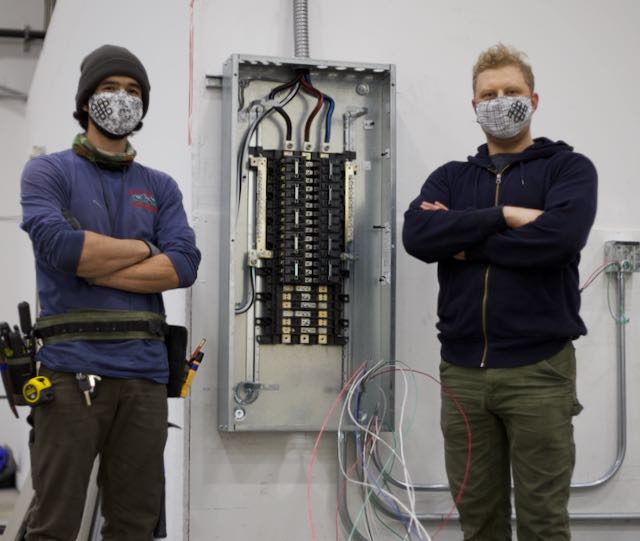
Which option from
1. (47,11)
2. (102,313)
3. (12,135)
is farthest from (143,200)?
(12,135)

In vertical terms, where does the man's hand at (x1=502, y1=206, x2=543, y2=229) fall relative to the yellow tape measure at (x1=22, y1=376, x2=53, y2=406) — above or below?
above

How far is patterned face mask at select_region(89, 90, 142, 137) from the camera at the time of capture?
7.48 feet

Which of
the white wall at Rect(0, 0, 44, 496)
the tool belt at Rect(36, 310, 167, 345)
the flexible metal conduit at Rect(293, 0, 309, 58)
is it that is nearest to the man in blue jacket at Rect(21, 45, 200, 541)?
the tool belt at Rect(36, 310, 167, 345)

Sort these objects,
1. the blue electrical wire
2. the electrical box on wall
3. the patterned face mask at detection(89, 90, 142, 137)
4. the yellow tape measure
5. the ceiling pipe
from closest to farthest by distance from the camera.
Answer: the yellow tape measure < the patterned face mask at detection(89, 90, 142, 137) < the electrical box on wall < the blue electrical wire < the ceiling pipe

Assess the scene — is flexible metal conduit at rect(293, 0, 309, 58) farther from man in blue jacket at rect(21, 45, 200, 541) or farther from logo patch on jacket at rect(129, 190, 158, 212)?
logo patch on jacket at rect(129, 190, 158, 212)

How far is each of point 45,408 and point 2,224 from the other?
5029 millimetres

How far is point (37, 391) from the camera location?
2.06 metres

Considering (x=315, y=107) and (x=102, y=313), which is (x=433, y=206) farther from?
(x=102, y=313)

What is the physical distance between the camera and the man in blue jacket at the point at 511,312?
2322 mm

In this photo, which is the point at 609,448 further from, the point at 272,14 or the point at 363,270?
the point at 272,14

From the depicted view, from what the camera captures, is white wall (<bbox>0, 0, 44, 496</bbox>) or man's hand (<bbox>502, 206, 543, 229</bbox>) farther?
white wall (<bbox>0, 0, 44, 496</bbox>)

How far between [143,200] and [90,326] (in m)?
→ 0.38

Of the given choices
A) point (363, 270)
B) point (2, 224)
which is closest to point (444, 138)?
point (363, 270)

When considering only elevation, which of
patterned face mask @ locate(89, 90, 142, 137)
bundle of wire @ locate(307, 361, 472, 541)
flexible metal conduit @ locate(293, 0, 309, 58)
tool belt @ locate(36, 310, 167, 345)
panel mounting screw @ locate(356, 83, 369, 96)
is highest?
flexible metal conduit @ locate(293, 0, 309, 58)
